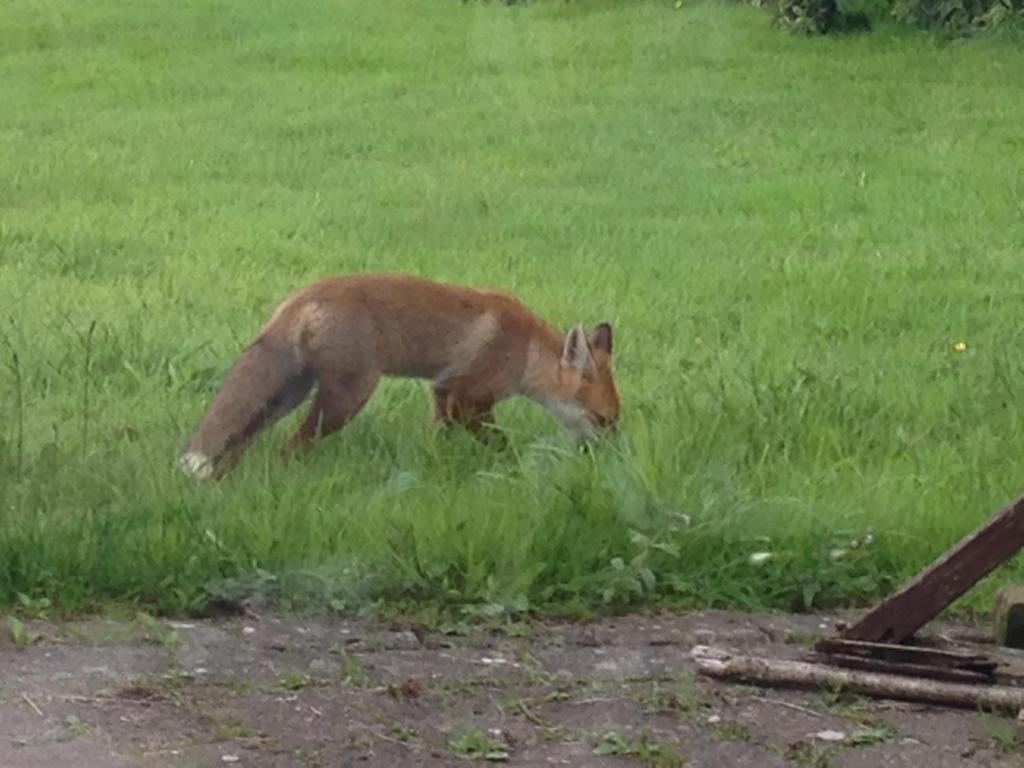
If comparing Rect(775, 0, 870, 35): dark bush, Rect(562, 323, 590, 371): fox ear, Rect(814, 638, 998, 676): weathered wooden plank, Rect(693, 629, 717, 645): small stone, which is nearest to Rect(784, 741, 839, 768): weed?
Rect(814, 638, 998, 676): weathered wooden plank

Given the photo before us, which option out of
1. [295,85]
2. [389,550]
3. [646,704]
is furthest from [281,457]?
[295,85]

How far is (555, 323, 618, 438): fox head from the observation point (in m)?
7.10

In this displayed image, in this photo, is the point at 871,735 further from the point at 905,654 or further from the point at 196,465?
the point at 196,465

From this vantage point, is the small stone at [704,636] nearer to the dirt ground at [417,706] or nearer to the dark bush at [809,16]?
the dirt ground at [417,706]

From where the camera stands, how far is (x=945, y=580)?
472 centimetres

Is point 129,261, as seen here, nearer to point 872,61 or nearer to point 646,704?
point 646,704

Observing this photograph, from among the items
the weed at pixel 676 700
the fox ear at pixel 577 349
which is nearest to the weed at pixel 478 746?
the weed at pixel 676 700

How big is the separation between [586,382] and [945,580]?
2602mm

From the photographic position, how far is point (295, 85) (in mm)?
13844

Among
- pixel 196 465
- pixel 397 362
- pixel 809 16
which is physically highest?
pixel 809 16

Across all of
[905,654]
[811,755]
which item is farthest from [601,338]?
[811,755]

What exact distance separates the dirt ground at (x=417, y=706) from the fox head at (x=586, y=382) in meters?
2.00

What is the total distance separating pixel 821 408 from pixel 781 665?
2.39m

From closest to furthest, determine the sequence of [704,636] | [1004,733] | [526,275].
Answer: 1. [1004,733]
2. [704,636]
3. [526,275]
